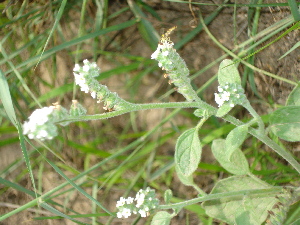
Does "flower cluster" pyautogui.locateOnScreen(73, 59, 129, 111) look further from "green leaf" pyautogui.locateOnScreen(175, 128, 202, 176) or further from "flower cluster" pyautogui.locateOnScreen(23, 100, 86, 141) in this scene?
"green leaf" pyautogui.locateOnScreen(175, 128, 202, 176)

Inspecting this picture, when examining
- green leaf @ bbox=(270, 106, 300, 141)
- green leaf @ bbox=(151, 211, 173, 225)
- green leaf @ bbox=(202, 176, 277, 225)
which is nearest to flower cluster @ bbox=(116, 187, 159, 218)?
green leaf @ bbox=(151, 211, 173, 225)

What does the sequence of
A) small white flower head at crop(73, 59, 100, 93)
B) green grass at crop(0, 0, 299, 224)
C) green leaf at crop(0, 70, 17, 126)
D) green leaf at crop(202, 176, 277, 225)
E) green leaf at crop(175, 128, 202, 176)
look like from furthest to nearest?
green grass at crop(0, 0, 299, 224), green leaf at crop(202, 176, 277, 225), green leaf at crop(175, 128, 202, 176), green leaf at crop(0, 70, 17, 126), small white flower head at crop(73, 59, 100, 93)

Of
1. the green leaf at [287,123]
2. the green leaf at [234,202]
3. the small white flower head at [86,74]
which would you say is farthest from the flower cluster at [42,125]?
the green leaf at [234,202]

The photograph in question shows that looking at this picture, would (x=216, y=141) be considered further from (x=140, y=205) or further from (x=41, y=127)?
(x=41, y=127)

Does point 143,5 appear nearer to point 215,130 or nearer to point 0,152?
point 215,130

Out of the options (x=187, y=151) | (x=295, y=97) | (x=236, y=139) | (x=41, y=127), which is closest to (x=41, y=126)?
(x=41, y=127)

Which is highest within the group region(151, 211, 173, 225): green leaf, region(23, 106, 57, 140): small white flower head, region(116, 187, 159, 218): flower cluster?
region(23, 106, 57, 140): small white flower head

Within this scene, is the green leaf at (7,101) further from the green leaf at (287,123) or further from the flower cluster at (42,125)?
the green leaf at (287,123)
